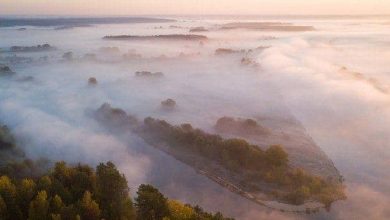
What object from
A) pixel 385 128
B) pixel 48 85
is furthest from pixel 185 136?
pixel 48 85

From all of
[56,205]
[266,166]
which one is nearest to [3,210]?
[56,205]

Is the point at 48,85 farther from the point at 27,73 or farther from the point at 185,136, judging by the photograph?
the point at 185,136

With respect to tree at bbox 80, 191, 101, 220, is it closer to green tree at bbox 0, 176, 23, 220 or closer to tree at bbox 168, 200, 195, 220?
green tree at bbox 0, 176, 23, 220

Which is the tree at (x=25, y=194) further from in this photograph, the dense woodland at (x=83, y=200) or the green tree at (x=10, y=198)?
the green tree at (x=10, y=198)

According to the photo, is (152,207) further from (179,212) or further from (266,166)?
(266,166)

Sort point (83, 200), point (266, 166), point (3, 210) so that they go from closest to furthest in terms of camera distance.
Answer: point (3, 210), point (83, 200), point (266, 166)

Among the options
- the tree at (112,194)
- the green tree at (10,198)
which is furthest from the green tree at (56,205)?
the tree at (112,194)
